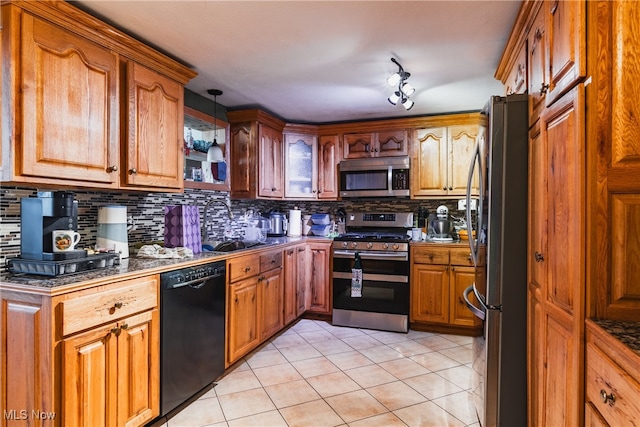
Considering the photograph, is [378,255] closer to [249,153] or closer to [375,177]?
[375,177]

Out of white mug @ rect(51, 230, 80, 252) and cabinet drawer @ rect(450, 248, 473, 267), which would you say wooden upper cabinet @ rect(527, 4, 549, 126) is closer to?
cabinet drawer @ rect(450, 248, 473, 267)

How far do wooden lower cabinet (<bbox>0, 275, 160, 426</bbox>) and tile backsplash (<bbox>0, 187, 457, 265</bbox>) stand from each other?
514mm

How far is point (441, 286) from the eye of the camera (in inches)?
136

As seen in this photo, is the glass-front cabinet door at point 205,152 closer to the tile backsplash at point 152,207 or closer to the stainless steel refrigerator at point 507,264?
the tile backsplash at point 152,207

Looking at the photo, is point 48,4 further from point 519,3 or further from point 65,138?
point 519,3

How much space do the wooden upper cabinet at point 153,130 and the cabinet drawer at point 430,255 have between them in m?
2.31

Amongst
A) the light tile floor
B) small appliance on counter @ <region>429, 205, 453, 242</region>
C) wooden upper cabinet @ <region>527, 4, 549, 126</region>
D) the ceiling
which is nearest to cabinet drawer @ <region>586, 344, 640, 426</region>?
wooden upper cabinet @ <region>527, 4, 549, 126</region>

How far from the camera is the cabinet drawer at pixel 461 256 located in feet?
11.1

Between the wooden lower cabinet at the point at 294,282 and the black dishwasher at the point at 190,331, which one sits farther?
the wooden lower cabinet at the point at 294,282

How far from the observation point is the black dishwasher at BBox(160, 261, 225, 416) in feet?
6.51

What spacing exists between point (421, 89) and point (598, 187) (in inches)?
84.6

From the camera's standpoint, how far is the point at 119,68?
6.72 ft

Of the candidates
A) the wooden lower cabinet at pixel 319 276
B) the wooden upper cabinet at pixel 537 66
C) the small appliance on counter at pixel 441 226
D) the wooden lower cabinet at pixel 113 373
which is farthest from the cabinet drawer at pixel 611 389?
the wooden lower cabinet at pixel 319 276
